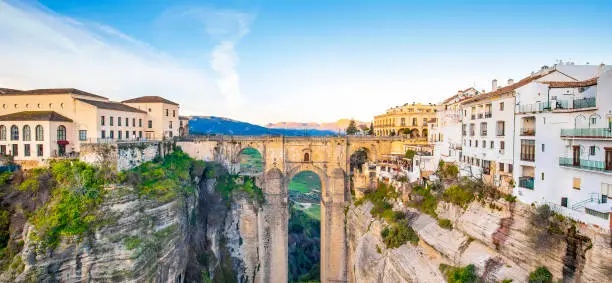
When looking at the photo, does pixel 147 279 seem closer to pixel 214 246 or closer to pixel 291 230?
pixel 214 246

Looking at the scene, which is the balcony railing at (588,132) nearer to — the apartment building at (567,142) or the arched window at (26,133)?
the apartment building at (567,142)

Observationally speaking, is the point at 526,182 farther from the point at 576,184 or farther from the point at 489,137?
the point at 489,137

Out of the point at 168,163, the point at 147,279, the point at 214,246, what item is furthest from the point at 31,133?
the point at 214,246

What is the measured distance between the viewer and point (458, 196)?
19.5 m

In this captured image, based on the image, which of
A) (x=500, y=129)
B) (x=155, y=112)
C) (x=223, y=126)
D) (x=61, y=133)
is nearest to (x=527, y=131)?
(x=500, y=129)

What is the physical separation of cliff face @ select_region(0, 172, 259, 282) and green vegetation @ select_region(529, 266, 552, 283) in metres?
20.6

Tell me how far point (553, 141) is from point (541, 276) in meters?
6.05

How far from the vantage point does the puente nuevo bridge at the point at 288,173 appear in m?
34.9

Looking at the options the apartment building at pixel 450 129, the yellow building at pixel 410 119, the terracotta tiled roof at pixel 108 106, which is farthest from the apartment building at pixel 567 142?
the terracotta tiled roof at pixel 108 106

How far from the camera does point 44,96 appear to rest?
2442 centimetres

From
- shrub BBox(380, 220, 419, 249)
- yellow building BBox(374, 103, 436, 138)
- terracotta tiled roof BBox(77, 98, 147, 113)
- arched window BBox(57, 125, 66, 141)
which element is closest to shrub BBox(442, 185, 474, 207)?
shrub BBox(380, 220, 419, 249)

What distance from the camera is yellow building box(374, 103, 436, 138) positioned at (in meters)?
37.9

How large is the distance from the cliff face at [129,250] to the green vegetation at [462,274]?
1774cm

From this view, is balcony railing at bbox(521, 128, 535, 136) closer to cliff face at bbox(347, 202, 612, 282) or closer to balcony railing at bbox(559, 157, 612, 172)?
balcony railing at bbox(559, 157, 612, 172)
